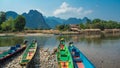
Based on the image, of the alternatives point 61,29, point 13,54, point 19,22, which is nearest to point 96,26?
point 61,29

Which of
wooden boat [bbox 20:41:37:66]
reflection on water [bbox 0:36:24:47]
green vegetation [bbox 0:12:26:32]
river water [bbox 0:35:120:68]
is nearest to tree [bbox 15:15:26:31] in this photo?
green vegetation [bbox 0:12:26:32]

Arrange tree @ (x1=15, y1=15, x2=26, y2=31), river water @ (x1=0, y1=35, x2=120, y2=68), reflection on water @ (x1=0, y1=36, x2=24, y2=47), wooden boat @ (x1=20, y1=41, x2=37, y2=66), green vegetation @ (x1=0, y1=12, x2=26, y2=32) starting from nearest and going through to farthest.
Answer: wooden boat @ (x1=20, y1=41, x2=37, y2=66) → river water @ (x1=0, y1=35, x2=120, y2=68) → reflection on water @ (x1=0, y1=36, x2=24, y2=47) → green vegetation @ (x1=0, y1=12, x2=26, y2=32) → tree @ (x1=15, y1=15, x2=26, y2=31)

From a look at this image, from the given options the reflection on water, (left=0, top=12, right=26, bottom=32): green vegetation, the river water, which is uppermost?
(left=0, top=12, right=26, bottom=32): green vegetation

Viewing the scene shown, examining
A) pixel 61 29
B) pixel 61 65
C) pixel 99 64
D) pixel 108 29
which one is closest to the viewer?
pixel 61 65

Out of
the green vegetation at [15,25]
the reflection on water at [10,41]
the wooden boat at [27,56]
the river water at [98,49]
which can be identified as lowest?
the river water at [98,49]

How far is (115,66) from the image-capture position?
2823 centimetres

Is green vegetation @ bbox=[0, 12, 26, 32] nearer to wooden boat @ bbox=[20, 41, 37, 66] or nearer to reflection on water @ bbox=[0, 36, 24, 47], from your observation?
reflection on water @ bbox=[0, 36, 24, 47]

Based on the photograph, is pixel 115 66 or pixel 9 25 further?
pixel 9 25

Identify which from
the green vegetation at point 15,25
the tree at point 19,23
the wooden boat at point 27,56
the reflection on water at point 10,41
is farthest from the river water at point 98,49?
the tree at point 19,23

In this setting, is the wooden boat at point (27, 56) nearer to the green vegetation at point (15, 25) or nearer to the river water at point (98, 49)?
the river water at point (98, 49)

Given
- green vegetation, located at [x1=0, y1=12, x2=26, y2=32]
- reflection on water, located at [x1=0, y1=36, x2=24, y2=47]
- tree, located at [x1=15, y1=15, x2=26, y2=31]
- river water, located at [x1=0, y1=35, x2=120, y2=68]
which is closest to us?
river water, located at [x1=0, y1=35, x2=120, y2=68]

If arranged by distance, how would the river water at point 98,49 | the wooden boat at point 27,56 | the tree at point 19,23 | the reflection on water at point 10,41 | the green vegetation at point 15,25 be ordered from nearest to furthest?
the wooden boat at point 27,56, the river water at point 98,49, the reflection on water at point 10,41, the green vegetation at point 15,25, the tree at point 19,23

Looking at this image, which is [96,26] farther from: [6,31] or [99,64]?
[99,64]

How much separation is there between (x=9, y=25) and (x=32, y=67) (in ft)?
318
